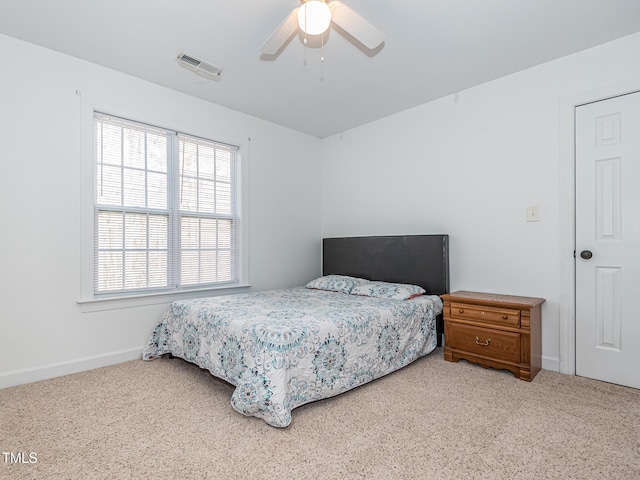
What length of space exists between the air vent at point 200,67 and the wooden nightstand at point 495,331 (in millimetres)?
2764

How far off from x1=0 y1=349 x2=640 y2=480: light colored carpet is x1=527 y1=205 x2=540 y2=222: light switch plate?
48.7 inches

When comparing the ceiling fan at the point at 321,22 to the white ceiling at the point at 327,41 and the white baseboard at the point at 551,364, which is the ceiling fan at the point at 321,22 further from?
the white baseboard at the point at 551,364

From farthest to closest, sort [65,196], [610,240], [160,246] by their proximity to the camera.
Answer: [160,246] < [65,196] < [610,240]

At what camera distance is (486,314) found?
2.68 metres

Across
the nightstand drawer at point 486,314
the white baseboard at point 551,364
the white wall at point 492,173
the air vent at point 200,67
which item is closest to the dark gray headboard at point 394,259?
the white wall at point 492,173

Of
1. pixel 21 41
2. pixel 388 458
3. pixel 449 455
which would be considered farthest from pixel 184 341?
pixel 21 41

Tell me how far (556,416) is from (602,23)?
8.35 ft

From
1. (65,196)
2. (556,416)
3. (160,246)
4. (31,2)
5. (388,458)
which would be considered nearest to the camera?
(388,458)

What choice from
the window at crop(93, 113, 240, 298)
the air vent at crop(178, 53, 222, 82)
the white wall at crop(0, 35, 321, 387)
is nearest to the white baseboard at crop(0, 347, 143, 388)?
the white wall at crop(0, 35, 321, 387)

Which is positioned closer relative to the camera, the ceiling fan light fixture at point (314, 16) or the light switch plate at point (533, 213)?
the ceiling fan light fixture at point (314, 16)

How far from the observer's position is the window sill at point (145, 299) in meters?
2.78

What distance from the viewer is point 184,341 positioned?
2717mm

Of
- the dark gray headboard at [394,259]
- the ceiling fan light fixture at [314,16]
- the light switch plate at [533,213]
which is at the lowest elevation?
the dark gray headboard at [394,259]

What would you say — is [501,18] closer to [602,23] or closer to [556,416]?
[602,23]
